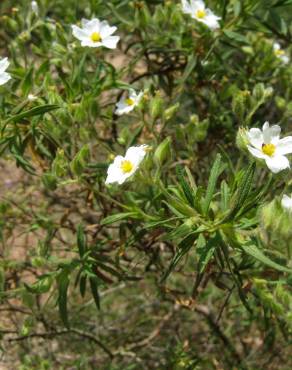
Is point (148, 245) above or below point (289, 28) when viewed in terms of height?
below

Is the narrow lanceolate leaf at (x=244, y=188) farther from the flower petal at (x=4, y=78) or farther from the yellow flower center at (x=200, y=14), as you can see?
the yellow flower center at (x=200, y=14)

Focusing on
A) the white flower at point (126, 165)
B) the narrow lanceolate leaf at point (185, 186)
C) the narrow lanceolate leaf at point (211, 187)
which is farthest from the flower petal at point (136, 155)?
the narrow lanceolate leaf at point (211, 187)

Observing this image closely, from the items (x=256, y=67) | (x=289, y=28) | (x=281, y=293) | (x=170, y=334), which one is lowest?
(x=170, y=334)

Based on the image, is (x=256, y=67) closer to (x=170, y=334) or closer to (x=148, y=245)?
(x=148, y=245)

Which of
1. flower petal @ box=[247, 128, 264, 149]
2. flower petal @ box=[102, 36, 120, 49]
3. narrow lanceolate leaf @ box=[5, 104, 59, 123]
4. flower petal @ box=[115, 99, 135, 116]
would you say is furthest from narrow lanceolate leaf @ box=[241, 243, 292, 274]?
flower petal @ box=[102, 36, 120, 49]

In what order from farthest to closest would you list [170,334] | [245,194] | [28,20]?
[170,334] < [28,20] < [245,194]

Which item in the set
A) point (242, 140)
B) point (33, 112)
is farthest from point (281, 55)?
point (33, 112)

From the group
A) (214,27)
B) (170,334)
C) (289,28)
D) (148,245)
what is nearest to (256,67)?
(289,28)
